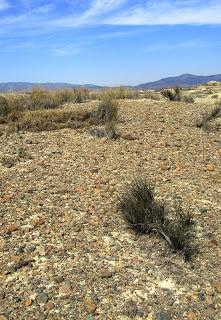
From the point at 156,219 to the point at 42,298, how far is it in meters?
1.93

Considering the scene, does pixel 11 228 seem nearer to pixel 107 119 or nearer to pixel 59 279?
pixel 59 279

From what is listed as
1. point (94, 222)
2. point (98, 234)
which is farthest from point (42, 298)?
point (94, 222)

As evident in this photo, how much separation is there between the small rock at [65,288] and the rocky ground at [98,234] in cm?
1

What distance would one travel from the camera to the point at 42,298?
4871 mm

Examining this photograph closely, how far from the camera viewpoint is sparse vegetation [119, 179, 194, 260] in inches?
226

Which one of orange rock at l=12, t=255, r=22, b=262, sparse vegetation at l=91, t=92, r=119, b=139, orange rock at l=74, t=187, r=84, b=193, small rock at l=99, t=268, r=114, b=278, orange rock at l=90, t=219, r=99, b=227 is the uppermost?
sparse vegetation at l=91, t=92, r=119, b=139

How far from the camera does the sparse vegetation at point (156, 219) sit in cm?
573

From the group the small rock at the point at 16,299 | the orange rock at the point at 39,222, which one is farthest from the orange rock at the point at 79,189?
the small rock at the point at 16,299

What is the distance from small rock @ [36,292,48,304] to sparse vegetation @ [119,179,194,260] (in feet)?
5.49

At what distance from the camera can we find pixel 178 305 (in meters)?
4.80

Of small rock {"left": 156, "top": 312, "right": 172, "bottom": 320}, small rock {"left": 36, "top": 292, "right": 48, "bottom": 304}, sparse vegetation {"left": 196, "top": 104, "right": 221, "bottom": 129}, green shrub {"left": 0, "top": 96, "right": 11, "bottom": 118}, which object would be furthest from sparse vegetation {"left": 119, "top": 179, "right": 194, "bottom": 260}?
green shrub {"left": 0, "top": 96, "right": 11, "bottom": 118}

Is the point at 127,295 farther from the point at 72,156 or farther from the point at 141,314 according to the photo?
the point at 72,156

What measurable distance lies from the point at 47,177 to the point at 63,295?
340cm

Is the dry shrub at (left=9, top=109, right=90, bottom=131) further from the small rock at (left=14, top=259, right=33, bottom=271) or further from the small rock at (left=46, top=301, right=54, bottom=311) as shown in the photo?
the small rock at (left=46, top=301, right=54, bottom=311)
